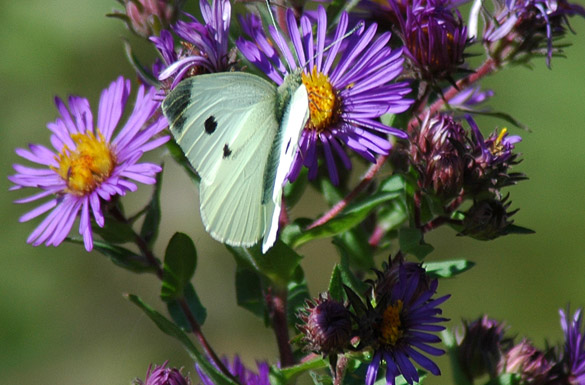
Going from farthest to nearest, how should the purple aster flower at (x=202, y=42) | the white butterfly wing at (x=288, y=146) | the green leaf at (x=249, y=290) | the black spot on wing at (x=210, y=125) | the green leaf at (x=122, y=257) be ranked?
the green leaf at (x=249, y=290), the green leaf at (x=122, y=257), the purple aster flower at (x=202, y=42), the black spot on wing at (x=210, y=125), the white butterfly wing at (x=288, y=146)

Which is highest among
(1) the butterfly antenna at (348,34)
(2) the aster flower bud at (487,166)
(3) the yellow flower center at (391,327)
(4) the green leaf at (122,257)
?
(1) the butterfly antenna at (348,34)

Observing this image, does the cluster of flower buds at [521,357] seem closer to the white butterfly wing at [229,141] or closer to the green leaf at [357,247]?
the green leaf at [357,247]

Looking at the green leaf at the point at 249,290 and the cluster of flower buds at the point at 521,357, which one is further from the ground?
the green leaf at the point at 249,290

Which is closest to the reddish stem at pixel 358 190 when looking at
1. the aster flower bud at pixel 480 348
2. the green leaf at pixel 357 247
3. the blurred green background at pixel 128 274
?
the green leaf at pixel 357 247

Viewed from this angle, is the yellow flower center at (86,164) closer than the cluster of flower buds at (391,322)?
No

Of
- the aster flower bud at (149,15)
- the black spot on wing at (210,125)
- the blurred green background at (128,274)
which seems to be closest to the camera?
the black spot on wing at (210,125)

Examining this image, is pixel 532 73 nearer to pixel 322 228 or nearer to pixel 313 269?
pixel 313 269

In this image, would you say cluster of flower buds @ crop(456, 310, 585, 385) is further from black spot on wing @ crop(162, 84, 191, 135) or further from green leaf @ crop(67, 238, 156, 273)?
black spot on wing @ crop(162, 84, 191, 135)
